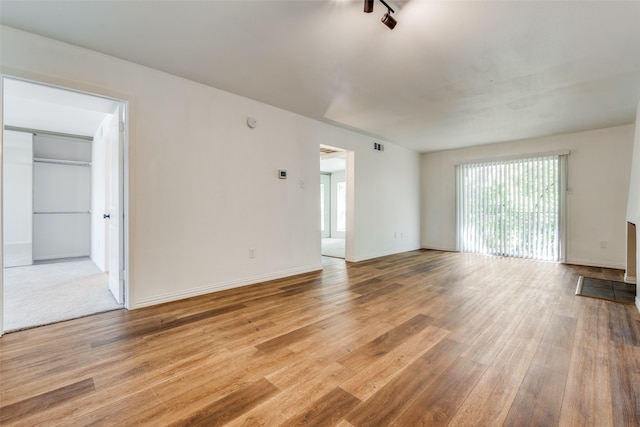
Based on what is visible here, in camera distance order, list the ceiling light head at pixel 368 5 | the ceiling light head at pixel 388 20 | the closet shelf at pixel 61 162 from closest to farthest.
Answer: the ceiling light head at pixel 368 5, the ceiling light head at pixel 388 20, the closet shelf at pixel 61 162

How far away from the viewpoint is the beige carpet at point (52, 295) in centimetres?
260

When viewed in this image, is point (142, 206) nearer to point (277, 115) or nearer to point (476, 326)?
point (277, 115)

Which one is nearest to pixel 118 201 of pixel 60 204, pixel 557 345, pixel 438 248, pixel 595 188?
pixel 60 204

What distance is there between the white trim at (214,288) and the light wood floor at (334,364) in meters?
0.13

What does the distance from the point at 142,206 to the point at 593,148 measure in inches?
287

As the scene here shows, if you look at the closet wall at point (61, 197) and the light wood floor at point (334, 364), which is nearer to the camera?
the light wood floor at point (334, 364)

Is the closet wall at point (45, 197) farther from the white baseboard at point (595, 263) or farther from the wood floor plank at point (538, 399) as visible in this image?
the white baseboard at point (595, 263)

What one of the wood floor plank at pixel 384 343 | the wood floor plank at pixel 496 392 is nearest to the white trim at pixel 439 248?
the wood floor plank at pixel 384 343

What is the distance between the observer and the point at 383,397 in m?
1.52

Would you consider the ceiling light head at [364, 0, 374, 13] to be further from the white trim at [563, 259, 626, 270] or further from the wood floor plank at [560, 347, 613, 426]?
the white trim at [563, 259, 626, 270]

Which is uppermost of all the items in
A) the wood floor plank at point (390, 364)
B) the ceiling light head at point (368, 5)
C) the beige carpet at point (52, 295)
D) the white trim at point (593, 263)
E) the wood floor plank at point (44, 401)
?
the ceiling light head at point (368, 5)

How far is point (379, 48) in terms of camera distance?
98.3 inches

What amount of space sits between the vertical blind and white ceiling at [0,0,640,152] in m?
1.70

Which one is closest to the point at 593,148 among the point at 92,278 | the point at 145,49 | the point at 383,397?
the point at 383,397
